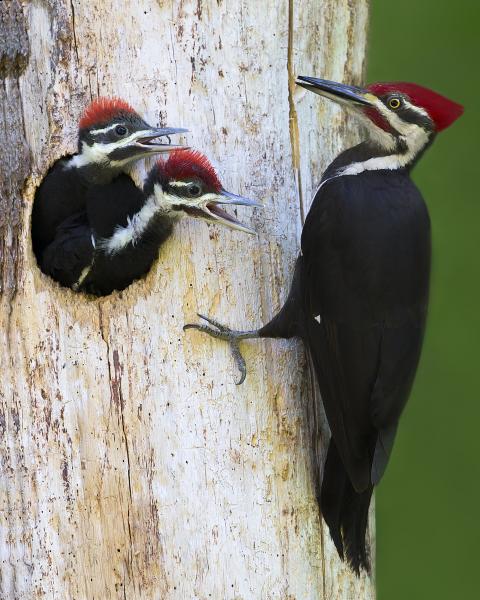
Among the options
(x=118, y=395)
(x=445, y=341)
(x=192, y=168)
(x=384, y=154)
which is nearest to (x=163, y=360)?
(x=118, y=395)

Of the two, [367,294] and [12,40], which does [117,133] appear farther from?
[367,294]

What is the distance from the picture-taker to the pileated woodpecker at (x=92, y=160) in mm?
2484

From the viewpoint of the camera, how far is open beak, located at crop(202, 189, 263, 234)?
246 cm

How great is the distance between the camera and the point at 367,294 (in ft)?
8.48

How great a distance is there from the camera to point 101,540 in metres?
2.44

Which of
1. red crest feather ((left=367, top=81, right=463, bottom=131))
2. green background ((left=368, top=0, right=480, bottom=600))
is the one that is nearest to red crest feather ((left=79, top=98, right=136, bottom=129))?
red crest feather ((left=367, top=81, right=463, bottom=131))

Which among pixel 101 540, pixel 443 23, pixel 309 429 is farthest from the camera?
pixel 443 23

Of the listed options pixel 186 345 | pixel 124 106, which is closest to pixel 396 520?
pixel 186 345

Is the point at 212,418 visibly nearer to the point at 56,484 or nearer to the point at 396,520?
the point at 56,484

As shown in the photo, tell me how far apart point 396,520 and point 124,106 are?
2356 millimetres

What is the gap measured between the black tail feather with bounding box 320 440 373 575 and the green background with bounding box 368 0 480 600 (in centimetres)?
161

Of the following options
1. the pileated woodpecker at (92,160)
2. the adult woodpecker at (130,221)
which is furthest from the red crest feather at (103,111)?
the adult woodpecker at (130,221)

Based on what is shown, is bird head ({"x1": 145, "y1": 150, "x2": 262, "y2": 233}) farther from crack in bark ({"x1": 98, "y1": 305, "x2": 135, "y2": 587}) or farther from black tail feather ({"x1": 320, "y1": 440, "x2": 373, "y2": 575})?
black tail feather ({"x1": 320, "y1": 440, "x2": 373, "y2": 575})

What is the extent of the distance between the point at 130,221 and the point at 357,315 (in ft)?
1.95
